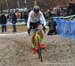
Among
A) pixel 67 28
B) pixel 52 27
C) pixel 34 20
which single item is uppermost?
pixel 34 20

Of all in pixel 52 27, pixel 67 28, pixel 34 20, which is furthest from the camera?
pixel 52 27

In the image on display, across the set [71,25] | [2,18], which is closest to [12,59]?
[71,25]

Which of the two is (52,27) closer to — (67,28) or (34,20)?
(67,28)

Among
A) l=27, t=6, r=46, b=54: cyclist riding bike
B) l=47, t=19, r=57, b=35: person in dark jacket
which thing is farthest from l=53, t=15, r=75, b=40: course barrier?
l=27, t=6, r=46, b=54: cyclist riding bike

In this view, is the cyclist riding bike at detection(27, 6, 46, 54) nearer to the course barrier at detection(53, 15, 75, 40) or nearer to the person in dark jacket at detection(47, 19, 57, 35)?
the course barrier at detection(53, 15, 75, 40)

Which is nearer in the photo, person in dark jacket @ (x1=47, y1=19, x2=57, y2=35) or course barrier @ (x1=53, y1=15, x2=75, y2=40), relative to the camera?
course barrier @ (x1=53, y1=15, x2=75, y2=40)

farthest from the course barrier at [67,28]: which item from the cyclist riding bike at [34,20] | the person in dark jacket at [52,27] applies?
the cyclist riding bike at [34,20]

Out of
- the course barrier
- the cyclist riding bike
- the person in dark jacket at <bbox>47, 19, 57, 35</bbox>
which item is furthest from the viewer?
the person in dark jacket at <bbox>47, 19, 57, 35</bbox>

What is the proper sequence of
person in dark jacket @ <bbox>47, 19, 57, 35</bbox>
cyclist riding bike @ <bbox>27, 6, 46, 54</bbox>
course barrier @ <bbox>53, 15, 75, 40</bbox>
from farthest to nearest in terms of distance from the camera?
person in dark jacket @ <bbox>47, 19, 57, 35</bbox> → course barrier @ <bbox>53, 15, 75, 40</bbox> → cyclist riding bike @ <bbox>27, 6, 46, 54</bbox>

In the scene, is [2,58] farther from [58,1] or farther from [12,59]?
[58,1]

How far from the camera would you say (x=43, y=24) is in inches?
508

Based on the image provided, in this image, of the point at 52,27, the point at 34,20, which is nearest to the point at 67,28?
the point at 52,27

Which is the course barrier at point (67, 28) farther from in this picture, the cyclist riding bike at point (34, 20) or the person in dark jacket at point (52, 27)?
the cyclist riding bike at point (34, 20)

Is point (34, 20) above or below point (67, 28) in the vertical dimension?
above
